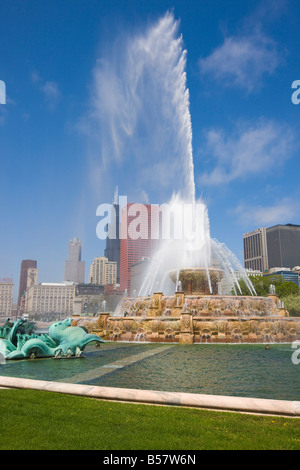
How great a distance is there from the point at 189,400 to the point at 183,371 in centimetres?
517

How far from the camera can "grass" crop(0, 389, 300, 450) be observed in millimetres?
5078

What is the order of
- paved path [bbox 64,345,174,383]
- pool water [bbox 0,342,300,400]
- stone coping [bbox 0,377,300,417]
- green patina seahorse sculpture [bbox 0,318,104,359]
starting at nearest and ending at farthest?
stone coping [bbox 0,377,300,417], pool water [bbox 0,342,300,400], paved path [bbox 64,345,174,383], green patina seahorse sculpture [bbox 0,318,104,359]

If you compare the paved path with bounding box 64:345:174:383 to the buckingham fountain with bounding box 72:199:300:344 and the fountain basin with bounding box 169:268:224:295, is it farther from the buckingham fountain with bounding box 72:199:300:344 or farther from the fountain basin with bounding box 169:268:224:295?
the fountain basin with bounding box 169:268:224:295

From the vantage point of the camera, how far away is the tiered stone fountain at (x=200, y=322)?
2355cm

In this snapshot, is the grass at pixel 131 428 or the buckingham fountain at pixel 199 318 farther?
the buckingham fountain at pixel 199 318

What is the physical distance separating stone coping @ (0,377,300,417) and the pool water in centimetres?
170

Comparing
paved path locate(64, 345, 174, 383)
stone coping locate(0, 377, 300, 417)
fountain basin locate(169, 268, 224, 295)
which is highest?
fountain basin locate(169, 268, 224, 295)

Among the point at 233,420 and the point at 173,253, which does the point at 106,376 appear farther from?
the point at 173,253

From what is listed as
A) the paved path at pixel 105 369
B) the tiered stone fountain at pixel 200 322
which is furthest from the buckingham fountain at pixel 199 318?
the paved path at pixel 105 369

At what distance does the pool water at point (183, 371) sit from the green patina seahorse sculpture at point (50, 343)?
2.22ft

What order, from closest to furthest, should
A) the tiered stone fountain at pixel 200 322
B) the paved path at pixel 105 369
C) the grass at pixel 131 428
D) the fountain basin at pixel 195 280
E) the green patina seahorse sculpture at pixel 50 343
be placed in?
the grass at pixel 131 428 → the paved path at pixel 105 369 → the green patina seahorse sculpture at pixel 50 343 → the tiered stone fountain at pixel 200 322 → the fountain basin at pixel 195 280

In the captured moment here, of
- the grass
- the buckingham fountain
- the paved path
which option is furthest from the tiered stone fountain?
the grass

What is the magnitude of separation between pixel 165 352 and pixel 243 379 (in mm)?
7778

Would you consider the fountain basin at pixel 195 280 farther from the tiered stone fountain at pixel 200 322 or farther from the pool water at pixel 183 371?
the pool water at pixel 183 371
